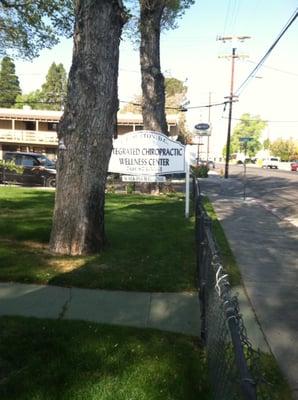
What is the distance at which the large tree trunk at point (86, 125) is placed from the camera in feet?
25.2

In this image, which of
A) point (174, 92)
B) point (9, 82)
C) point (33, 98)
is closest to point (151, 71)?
point (174, 92)

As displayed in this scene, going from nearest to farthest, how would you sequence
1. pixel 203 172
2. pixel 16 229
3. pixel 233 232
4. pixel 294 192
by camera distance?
pixel 16 229
pixel 233 232
pixel 294 192
pixel 203 172

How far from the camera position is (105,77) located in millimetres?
7801

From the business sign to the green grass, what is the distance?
8.89 meters

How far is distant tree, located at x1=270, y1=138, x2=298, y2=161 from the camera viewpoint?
116 meters

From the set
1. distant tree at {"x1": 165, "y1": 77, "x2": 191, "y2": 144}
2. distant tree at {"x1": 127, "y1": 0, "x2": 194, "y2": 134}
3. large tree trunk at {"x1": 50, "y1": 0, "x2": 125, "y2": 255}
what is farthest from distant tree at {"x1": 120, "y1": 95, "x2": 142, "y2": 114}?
large tree trunk at {"x1": 50, "y1": 0, "x2": 125, "y2": 255}

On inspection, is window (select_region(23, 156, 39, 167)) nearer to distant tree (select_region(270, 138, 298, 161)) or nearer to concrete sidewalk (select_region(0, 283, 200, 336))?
concrete sidewalk (select_region(0, 283, 200, 336))

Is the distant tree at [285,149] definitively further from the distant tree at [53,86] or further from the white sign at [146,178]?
the white sign at [146,178]

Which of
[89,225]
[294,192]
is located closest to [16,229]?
[89,225]

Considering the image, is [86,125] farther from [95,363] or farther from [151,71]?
[151,71]

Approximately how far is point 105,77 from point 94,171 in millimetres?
1442

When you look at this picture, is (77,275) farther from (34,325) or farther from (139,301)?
(34,325)

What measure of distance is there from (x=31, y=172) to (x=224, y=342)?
2301 centimetres

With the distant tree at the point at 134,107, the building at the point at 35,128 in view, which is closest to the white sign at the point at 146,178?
the building at the point at 35,128
